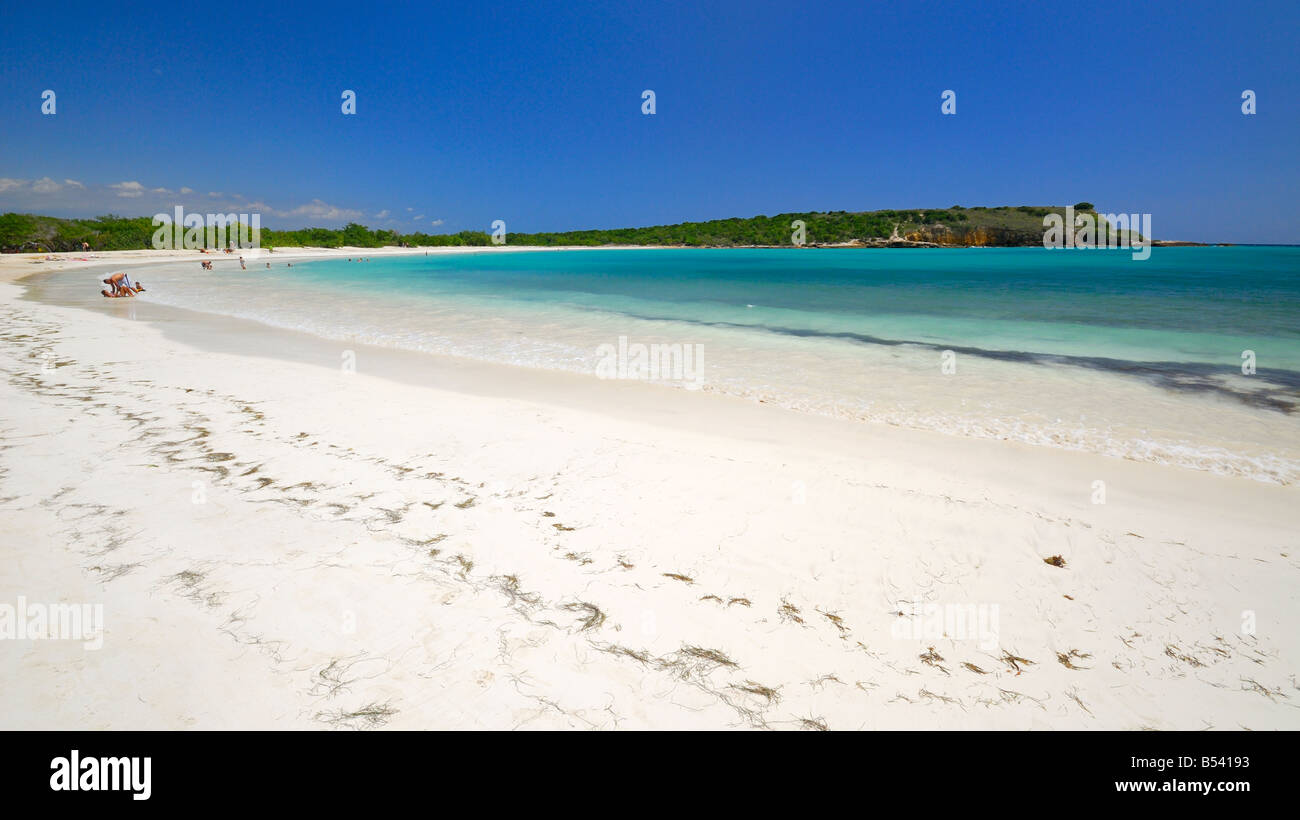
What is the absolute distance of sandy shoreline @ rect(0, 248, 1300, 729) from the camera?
2521 millimetres

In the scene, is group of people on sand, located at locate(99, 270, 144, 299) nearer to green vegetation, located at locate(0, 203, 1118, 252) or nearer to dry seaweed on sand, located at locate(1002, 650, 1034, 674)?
dry seaweed on sand, located at locate(1002, 650, 1034, 674)

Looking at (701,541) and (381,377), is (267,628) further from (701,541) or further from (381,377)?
(381,377)

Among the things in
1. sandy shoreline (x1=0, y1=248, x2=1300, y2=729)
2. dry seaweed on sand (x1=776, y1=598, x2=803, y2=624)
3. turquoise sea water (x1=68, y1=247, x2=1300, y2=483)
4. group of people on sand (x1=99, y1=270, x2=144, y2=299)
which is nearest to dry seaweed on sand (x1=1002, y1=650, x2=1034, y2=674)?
sandy shoreline (x1=0, y1=248, x2=1300, y2=729)

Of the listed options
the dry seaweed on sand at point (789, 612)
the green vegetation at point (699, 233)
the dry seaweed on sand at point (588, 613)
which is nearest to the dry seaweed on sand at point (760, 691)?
the dry seaweed on sand at point (789, 612)

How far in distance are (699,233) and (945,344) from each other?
154632mm

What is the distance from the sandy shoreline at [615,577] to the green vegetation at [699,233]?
267ft

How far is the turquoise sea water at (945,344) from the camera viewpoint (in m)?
7.25

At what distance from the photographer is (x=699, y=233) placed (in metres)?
159
